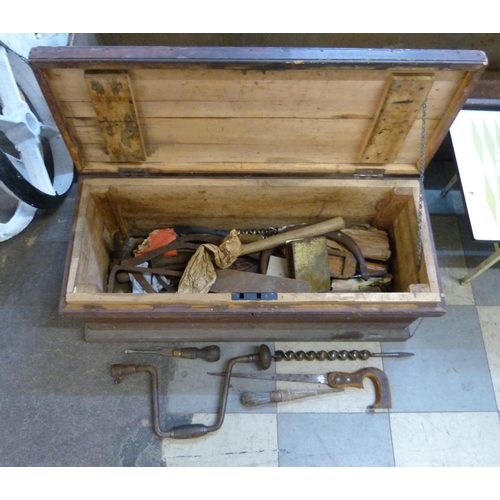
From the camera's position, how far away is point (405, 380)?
1.97 metres

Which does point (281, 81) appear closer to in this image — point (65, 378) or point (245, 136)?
point (245, 136)

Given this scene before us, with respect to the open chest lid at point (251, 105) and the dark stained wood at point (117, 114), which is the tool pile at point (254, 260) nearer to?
the open chest lid at point (251, 105)

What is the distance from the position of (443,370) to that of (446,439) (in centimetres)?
29

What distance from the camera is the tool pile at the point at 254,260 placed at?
1867mm

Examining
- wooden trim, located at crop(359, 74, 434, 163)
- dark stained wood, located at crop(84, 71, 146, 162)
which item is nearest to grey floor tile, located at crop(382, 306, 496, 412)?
wooden trim, located at crop(359, 74, 434, 163)

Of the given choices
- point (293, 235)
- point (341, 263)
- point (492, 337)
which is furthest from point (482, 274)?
point (293, 235)

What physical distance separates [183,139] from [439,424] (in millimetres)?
1614

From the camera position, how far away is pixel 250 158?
1773 mm

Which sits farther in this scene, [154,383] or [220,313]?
[154,383]

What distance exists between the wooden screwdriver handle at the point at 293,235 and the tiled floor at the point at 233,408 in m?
0.44

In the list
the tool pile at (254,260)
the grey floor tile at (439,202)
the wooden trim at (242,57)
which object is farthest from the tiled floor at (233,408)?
the wooden trim at (242,57)

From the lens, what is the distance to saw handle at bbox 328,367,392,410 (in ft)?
6.15

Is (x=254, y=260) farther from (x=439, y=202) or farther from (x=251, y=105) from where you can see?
(x=439, y=202)

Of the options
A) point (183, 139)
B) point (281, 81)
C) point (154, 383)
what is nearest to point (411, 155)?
point (281, 81)
